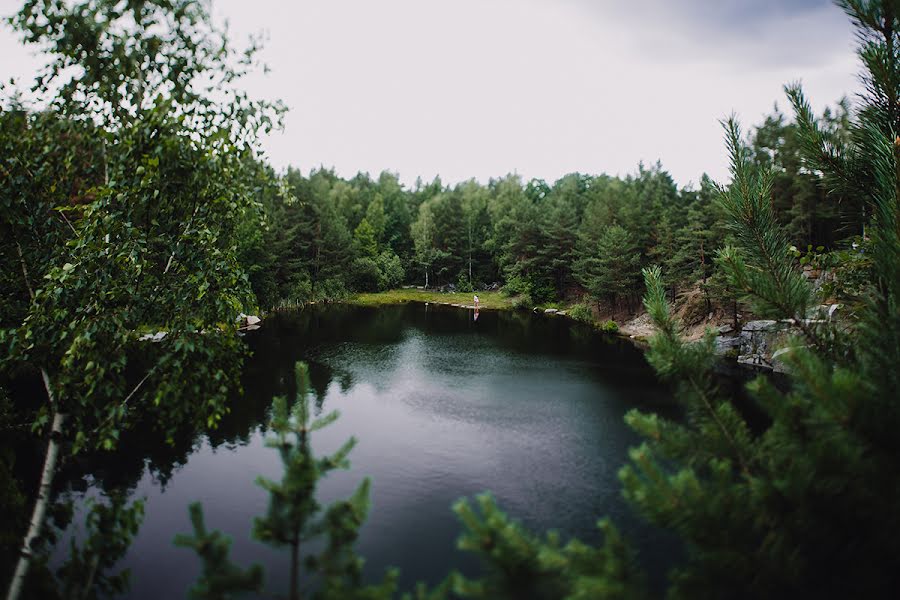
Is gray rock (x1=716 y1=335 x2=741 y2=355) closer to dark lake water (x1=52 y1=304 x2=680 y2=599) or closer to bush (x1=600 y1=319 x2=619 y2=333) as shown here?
dark lake water (x1=52 y1=304 x2=680 y2=599)

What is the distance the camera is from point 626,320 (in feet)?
148

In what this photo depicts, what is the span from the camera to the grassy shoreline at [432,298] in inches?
2363

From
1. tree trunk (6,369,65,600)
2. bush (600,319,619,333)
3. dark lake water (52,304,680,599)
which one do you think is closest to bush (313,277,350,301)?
dark lake water (52,304,680,599)

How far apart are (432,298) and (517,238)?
13.5 metres

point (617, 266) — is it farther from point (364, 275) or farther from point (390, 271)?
point (390, 271)

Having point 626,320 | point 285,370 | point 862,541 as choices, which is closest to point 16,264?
point 862,541

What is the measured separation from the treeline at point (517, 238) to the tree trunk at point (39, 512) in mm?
16282

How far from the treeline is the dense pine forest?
15617mm

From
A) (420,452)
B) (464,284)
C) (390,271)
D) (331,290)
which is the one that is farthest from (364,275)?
(420,452)

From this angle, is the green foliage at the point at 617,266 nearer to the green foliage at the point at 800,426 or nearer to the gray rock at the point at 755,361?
the gray rock at the point at 755,361

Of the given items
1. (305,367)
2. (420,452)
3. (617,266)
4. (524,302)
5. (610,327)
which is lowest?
(420,452)

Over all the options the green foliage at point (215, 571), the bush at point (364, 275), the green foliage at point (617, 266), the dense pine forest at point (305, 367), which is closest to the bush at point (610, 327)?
the green foliage at point (617, 266)

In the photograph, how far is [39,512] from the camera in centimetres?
471

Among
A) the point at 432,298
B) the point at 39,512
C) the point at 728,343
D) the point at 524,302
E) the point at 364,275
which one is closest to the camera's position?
the point at 39,512
